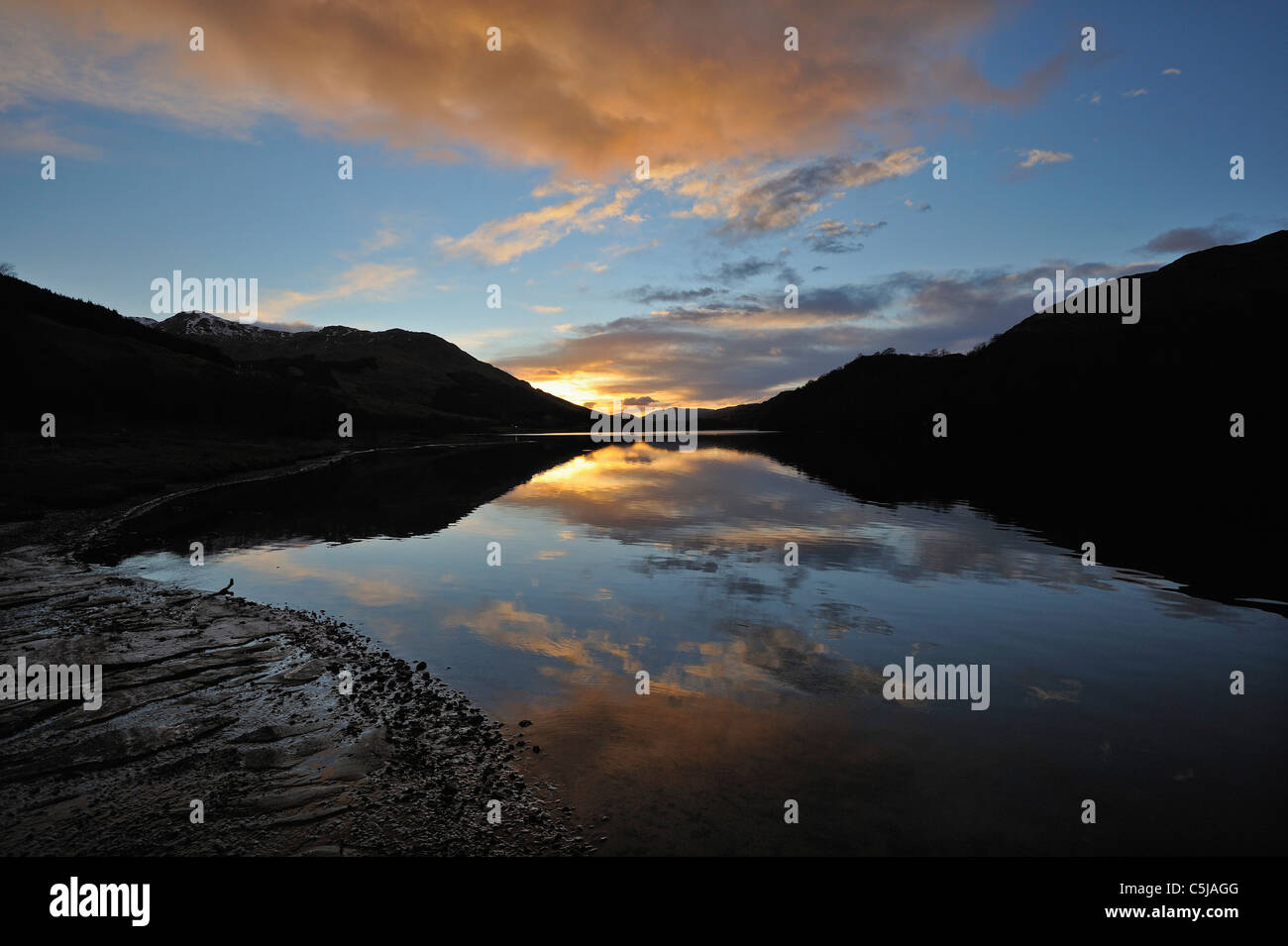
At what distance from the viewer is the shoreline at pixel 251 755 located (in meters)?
8.95

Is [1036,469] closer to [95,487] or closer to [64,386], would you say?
[95,487]

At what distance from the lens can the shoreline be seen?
8.95 m

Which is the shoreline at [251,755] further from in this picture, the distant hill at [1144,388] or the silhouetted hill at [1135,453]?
the distant hill at [1144,388]

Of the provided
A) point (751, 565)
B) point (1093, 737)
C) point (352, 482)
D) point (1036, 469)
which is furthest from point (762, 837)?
point (1036, 469)

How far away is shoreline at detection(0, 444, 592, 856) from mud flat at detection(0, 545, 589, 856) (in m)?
0.03

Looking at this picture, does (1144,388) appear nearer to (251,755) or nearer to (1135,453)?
(1135,453)

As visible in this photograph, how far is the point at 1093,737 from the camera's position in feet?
43.6

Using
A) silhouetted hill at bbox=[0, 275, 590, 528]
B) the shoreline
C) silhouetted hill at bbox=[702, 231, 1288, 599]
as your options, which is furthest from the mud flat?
silhouetted hill at bbox=[0, 275, 590, 528]

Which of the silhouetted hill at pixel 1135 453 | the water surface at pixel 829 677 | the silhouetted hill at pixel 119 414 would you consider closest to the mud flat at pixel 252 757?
the water surface at pixel 829 677

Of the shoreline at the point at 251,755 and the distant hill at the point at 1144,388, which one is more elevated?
the distant hill at the point at 1144,388

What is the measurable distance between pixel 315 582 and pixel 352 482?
155ft

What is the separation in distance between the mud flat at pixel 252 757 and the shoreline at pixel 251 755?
3 cm

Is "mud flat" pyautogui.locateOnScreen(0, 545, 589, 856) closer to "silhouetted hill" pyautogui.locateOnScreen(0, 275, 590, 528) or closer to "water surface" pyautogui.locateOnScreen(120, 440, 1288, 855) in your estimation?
"water surface" pyautogui.locateOnScreen(120, 440, 1288, 855)

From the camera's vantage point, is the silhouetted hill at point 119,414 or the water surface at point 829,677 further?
the silhouetted hill at point 119,414
